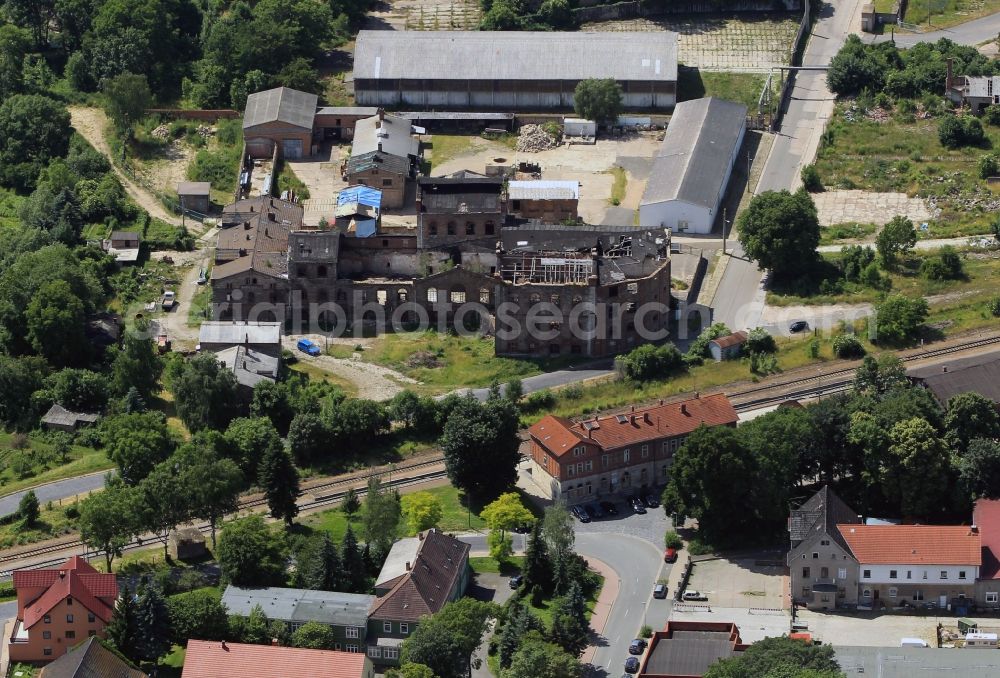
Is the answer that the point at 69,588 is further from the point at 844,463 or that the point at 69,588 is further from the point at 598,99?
the point at 598,99

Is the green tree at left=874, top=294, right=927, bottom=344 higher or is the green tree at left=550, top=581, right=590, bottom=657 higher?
the green tree at left=874, top=294, right=927, bottom=344

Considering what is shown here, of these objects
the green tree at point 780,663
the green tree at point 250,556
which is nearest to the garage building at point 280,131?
the green tree at point 250,556

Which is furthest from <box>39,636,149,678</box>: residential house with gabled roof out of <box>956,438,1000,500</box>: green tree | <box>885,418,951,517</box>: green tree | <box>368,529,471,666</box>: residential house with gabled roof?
<box>956,438,1000,500</box>: green tree

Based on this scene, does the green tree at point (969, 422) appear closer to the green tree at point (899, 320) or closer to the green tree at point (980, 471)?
the green tree at point (980, 471)

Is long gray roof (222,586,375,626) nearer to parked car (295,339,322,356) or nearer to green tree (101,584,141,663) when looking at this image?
green tree (101,584,141,663)

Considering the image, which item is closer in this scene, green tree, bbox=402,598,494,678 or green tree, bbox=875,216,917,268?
green tree, bbox=402,598,494,678

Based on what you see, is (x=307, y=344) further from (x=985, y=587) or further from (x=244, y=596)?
(x=985, y=587)
